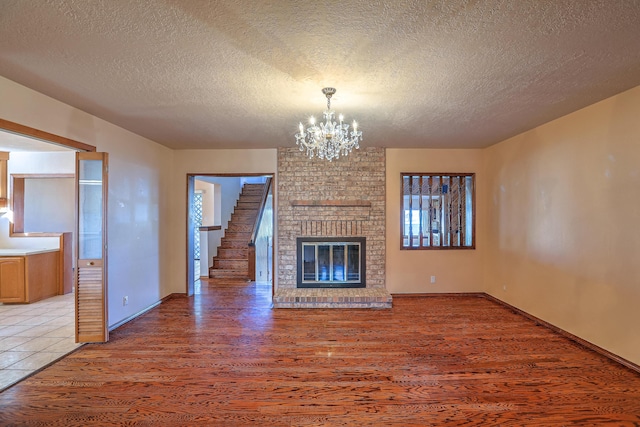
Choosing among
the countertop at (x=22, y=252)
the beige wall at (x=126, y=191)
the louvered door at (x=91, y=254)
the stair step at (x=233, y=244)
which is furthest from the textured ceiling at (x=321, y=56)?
the stair step at (x=233, y=244)

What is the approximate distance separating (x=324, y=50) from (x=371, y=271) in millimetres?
3883

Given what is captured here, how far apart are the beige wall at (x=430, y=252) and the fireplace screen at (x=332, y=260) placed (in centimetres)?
52

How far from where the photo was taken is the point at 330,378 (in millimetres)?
2646

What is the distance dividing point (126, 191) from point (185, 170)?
50.9 inches

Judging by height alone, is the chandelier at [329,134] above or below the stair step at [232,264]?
above

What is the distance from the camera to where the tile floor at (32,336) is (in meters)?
2.83

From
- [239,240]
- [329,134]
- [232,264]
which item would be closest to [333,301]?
[329,134]

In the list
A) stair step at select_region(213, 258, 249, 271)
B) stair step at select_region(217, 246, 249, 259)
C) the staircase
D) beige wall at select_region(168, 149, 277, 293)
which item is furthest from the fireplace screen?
stair step at select_region(217, 246, 249, 259)

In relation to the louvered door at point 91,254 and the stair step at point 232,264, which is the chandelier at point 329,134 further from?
the stair step at point 232,264

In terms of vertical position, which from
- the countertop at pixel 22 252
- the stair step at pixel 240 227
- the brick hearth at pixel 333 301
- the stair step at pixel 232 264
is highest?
the stair step at pixel 240 227

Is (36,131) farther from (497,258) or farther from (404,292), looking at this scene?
(497,258)

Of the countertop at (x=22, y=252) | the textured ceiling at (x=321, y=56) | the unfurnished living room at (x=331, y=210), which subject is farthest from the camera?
the countertop at (x=22, y=252)

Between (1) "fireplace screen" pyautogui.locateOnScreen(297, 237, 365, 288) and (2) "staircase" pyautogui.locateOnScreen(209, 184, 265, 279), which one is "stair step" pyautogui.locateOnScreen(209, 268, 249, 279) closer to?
(2) "staircase" pyautogui.locateOnScreen(209, 184, 265, 279)

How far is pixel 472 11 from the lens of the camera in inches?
65.3
